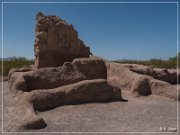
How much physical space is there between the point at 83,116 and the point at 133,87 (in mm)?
3921

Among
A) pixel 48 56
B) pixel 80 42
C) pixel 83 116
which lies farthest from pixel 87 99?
pixel 80 42

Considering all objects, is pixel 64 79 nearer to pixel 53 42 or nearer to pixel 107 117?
pixel 53 42

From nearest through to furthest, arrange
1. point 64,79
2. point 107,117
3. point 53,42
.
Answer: point 107,117 < point 64,79 < point 53,42

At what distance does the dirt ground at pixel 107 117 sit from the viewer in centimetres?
704

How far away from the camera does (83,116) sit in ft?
26.6

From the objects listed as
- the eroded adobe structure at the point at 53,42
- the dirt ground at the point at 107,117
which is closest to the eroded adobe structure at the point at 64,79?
the eroded adobe structure at the point at 53,42

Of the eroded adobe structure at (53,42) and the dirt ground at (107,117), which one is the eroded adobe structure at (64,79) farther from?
the dirt ground at (107,117)

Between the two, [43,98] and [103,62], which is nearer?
[43,98]

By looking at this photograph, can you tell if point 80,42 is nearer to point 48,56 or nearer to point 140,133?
point 48,56

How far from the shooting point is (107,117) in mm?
8078

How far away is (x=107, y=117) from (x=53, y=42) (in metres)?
5.61

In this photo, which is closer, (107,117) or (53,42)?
(107,117)

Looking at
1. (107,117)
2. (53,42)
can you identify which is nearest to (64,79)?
(53,42)

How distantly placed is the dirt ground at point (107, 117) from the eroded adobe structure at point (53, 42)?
3.03 m
